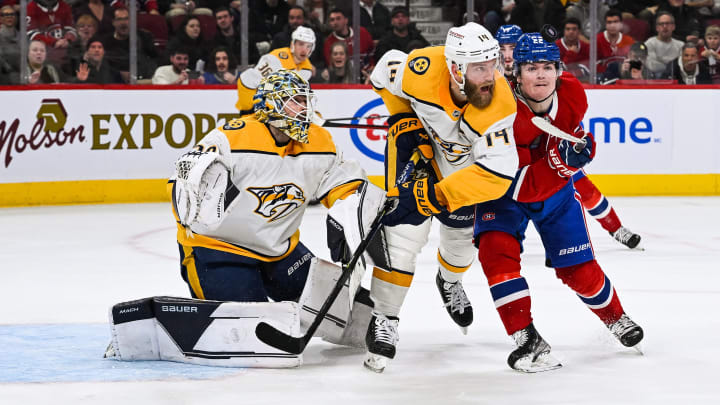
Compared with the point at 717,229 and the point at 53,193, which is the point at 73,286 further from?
the point at 717,229

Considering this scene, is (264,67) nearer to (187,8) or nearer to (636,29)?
(187,8)

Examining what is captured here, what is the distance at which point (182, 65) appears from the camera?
8094 mm

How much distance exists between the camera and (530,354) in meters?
3.38

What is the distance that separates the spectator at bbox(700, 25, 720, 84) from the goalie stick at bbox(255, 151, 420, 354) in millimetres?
5657

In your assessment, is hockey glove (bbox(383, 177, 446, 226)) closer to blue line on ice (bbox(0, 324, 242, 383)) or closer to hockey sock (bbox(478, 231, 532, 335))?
hockey sock (bbox(478, 231, 532, 335))


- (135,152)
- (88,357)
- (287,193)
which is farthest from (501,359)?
(135,152)

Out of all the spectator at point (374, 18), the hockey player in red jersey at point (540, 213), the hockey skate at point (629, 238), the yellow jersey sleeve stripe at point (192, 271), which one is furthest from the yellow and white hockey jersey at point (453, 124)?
the spectator at point (374, 18)

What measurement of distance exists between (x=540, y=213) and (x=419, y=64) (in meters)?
0.63

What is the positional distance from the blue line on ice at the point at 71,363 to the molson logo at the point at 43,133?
3872 millimetres

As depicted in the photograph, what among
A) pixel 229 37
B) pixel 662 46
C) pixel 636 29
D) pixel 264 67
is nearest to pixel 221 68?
pixel 229 37

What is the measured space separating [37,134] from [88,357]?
4.39 metres

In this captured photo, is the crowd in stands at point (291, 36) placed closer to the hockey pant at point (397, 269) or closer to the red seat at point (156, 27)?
the red seat at point (156, 27)

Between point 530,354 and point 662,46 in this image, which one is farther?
point 662,46

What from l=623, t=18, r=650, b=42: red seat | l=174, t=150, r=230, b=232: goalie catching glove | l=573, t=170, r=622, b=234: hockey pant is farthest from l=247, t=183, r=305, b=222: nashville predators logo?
l=623, t=18, r=650, b=42: red seat
